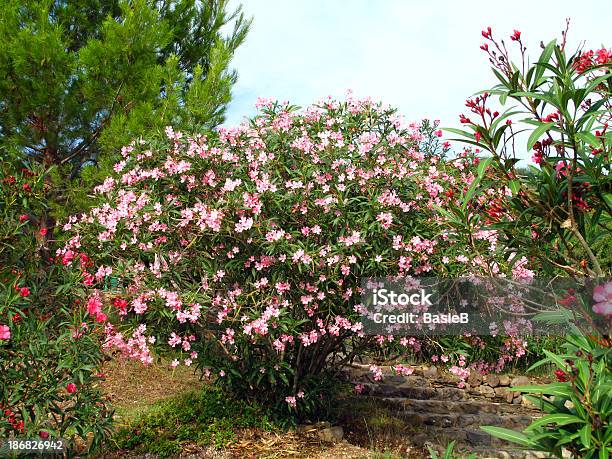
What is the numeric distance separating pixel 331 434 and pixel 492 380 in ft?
15.9

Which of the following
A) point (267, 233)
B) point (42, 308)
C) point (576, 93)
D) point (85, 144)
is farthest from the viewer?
point (85, 144)

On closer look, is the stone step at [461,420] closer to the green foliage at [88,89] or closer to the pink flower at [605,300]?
the pink flower at [605,300]

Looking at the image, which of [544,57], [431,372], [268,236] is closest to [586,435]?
[544,57]

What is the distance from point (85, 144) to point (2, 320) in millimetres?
9406

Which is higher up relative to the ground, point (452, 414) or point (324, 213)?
point (324, 213)

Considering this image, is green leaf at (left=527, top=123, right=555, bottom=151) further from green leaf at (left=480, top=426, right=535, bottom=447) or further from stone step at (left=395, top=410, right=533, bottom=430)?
stone step at (left=395, top=410, right=533, bottom=430)

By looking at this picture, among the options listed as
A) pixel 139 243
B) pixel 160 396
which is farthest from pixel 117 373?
pixel 139 243

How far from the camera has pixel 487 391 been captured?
32.0ft

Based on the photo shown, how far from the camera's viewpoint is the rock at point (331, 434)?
19.8 feet

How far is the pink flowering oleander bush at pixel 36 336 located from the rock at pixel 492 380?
720cm

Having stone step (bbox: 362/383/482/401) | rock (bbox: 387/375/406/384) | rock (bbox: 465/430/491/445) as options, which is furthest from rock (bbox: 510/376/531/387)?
rock (bbox: 465/430/491/445)

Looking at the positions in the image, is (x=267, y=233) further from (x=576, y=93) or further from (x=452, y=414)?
(x=452, y=414)

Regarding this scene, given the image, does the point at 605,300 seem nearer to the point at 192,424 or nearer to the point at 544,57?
the point at 544,57

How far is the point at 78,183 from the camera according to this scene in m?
11.9
